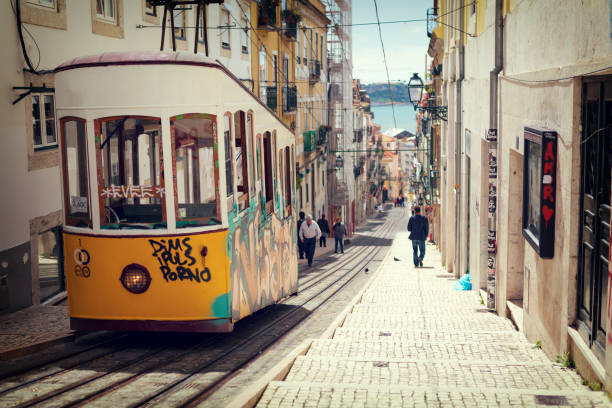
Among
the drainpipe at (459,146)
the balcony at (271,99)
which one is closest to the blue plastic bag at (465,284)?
the drainpipe at (459,146)

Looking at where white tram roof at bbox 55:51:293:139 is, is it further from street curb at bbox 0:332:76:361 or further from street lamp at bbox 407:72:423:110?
street lamp at bbox 407:72:423:110

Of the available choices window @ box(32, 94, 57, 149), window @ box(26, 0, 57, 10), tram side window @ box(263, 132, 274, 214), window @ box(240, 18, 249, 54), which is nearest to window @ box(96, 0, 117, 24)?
window @ box(26, 0, 57, 10)

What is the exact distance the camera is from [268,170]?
962 cm

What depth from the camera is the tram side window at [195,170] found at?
721 cm

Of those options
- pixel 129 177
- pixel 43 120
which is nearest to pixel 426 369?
pixel 129 177

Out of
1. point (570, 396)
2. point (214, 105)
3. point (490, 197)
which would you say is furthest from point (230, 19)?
point (570, 396)

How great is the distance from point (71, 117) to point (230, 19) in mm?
16294

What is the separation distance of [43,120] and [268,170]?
4083 millimetres

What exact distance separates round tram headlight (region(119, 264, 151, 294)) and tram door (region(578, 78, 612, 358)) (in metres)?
4.23

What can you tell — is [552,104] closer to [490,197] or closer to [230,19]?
[490,197]

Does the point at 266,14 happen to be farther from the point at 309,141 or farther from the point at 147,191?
the point at 147,191

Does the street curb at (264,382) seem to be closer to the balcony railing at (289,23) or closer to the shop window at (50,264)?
the shop window at (50,264)

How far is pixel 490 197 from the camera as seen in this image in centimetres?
1071

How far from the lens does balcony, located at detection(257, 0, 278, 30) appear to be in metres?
26.1
